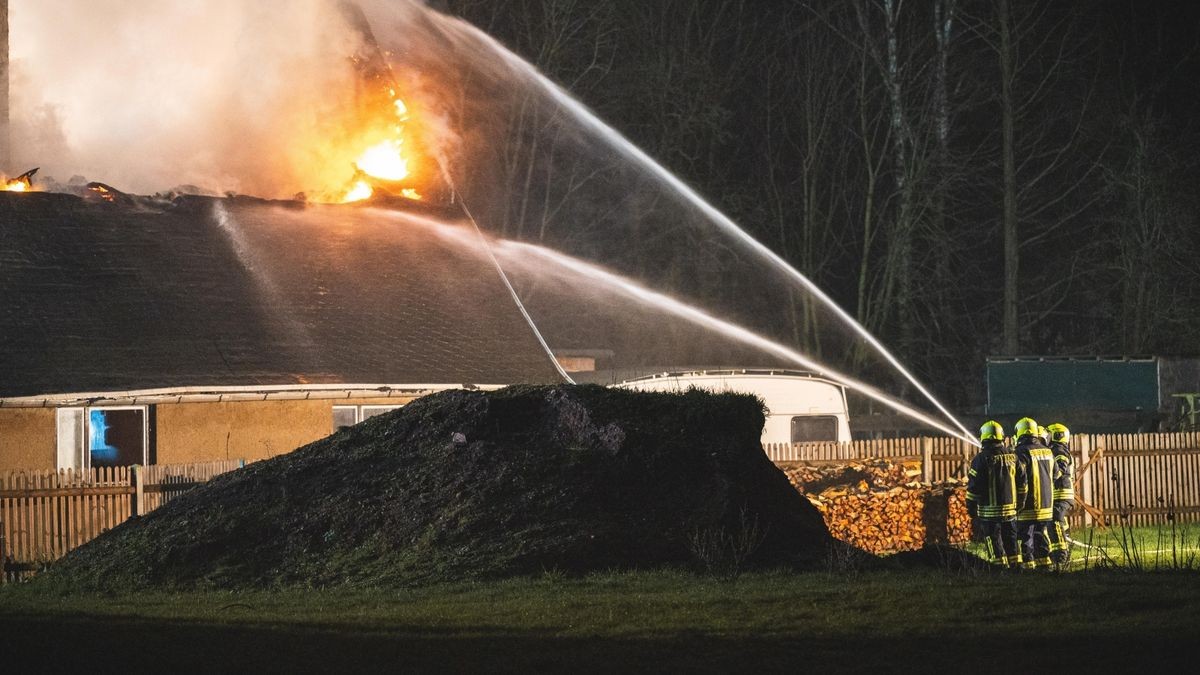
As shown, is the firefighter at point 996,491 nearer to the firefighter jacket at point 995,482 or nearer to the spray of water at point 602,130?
the firefighter jacket at point 995,482

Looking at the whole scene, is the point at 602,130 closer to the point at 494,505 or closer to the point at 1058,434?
the point at 1058,434

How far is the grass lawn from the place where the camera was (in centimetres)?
939

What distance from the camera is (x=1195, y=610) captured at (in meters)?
10.7

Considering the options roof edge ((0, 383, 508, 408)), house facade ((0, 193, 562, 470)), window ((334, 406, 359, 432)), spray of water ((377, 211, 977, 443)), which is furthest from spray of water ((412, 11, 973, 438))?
roof edge ((0, 383, 508, 408))

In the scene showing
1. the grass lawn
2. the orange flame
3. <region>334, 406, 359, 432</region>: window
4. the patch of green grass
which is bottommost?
the patch of green grass

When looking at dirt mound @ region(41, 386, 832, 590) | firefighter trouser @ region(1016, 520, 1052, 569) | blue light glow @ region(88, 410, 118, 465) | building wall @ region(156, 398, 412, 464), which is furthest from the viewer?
blue light glow @ region(88, 410, 118, 465)

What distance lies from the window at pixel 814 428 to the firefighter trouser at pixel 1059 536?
8136 mm

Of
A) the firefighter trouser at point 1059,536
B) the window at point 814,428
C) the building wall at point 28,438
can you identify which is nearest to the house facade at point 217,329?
the building wall at point 28,438

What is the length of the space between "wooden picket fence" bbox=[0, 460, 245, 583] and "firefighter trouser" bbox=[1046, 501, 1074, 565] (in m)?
10.9

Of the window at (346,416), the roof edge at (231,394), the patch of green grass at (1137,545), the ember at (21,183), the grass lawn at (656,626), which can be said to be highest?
the ember at (21,183)

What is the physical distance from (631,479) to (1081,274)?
2991 cm

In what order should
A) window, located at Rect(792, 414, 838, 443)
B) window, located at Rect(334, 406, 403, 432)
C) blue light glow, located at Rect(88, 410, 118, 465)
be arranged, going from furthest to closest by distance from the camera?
window, located at Rect(792, 414, 838, 443) < window, located at Rect(334, 406, 403, 432) < blue light glow, located at Rect(88, 410, 118, 465)

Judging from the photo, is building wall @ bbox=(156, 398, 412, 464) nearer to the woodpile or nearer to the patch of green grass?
the woodpile

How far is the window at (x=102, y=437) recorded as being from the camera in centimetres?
2083
